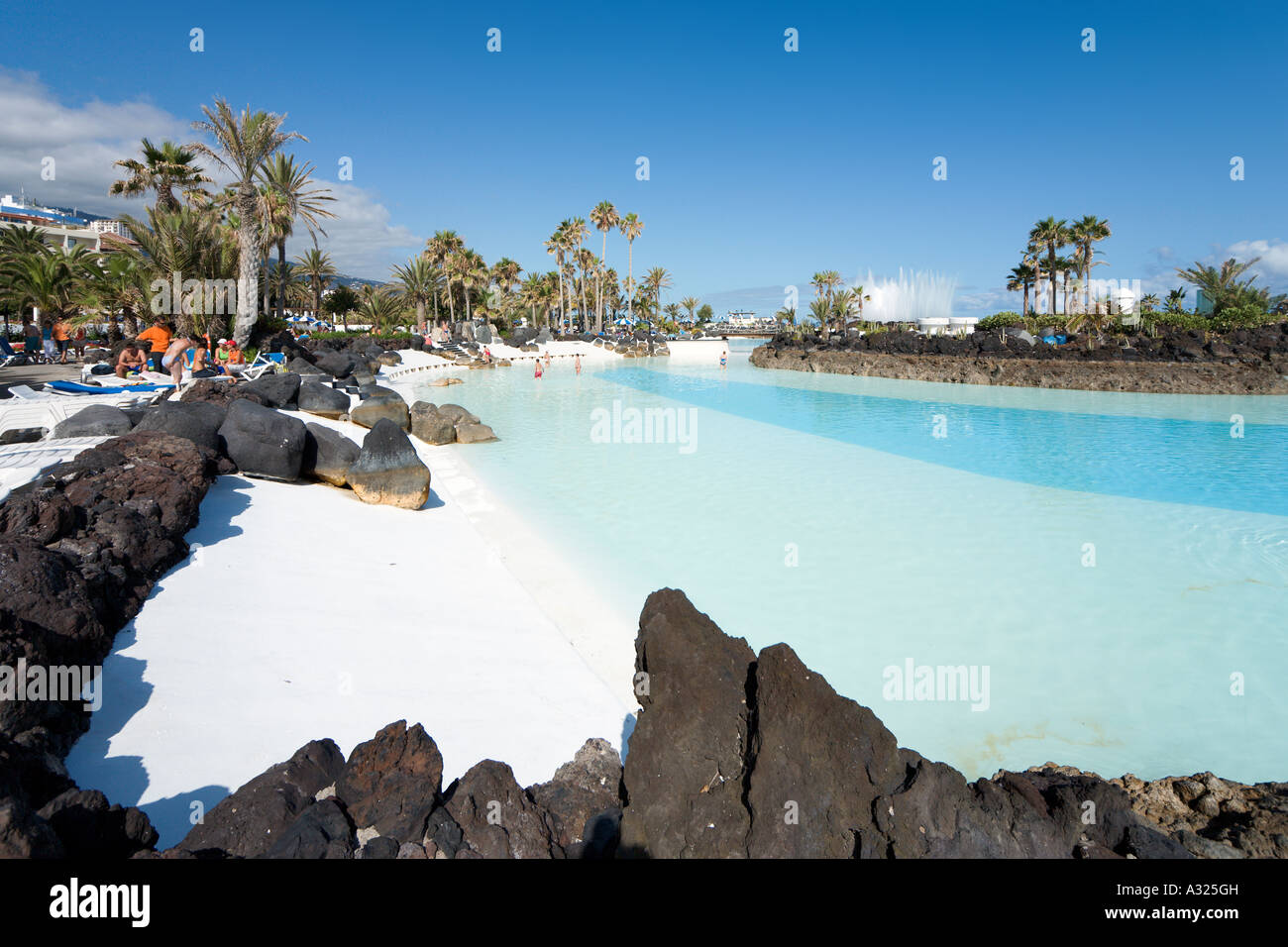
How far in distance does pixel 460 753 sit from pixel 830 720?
233 centimetres

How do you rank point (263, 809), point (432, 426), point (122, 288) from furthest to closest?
point (122, 288)
point (432, 426)
point (263, 809)

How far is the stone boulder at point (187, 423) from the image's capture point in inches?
333

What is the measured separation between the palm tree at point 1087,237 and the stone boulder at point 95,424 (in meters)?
64.6

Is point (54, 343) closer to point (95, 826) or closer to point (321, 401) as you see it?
point (321, 401)

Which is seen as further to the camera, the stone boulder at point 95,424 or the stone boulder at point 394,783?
the stone boulder at point 95,424

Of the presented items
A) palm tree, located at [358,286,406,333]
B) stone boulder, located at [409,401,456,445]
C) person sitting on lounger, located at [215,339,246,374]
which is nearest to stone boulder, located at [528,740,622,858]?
stone boulder, located at [409,401,456,445]

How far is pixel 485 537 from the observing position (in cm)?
923

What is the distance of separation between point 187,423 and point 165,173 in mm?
32849

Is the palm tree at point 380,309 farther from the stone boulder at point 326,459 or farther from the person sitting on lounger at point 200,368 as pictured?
the stone boulder at point 326,459

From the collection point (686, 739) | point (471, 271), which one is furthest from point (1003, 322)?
point (686, 739)

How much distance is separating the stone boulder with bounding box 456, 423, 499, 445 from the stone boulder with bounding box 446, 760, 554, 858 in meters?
14.2

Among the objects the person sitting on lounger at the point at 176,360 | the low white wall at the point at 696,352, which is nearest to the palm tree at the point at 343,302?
the low white wall at the point at 696,352

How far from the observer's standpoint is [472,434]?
56.4 ft

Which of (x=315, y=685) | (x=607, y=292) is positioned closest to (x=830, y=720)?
(x=315, y=685)
